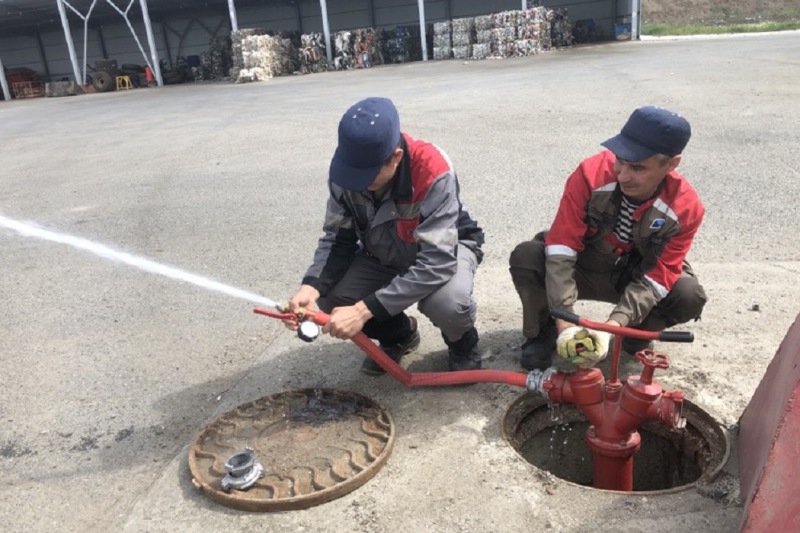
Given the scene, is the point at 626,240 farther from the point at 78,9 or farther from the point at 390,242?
the point at 78,9

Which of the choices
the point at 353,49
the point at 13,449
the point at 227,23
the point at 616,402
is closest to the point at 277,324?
the point at 13,449

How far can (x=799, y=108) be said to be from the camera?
8.06 m

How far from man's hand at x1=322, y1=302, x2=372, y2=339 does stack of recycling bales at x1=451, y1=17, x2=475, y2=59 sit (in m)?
21.2

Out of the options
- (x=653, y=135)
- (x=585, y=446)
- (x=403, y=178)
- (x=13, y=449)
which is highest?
(x=653, y=135)

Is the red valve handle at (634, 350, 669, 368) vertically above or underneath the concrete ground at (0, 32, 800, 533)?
above

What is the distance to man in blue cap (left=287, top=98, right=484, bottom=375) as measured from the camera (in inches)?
103

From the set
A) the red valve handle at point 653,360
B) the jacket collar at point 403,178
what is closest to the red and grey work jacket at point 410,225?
the jacket collar at point 403,178

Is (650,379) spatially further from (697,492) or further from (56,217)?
(56,217)

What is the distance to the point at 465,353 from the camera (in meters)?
3.11

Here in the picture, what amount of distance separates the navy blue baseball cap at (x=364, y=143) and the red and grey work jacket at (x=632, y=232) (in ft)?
2.79

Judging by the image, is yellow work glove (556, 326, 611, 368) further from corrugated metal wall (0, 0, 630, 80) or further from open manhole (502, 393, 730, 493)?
corrugated metal wall (0, 0, 630, 80)

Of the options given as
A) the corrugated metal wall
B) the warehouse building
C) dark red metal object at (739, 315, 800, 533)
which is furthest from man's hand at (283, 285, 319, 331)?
the corrugated metal wall

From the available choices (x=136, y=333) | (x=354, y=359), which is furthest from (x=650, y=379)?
(x=136, y=333)

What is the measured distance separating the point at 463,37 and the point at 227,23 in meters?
12.1
